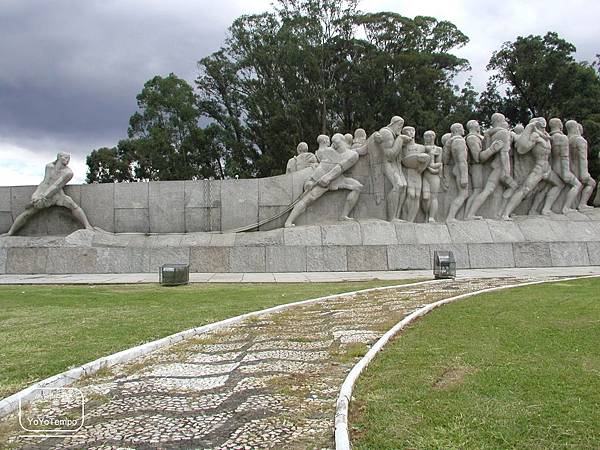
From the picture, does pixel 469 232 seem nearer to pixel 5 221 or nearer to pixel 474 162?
pixel 474 162

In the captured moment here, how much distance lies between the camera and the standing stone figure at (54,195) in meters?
15.4

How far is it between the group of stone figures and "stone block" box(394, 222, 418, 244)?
34 centimetres

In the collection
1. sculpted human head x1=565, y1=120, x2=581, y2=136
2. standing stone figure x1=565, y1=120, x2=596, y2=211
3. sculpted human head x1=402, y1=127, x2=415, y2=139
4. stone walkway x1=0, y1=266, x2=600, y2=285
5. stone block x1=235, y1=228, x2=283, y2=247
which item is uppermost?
sculpted human head x1=565, y1=120, x2=581, y2=136

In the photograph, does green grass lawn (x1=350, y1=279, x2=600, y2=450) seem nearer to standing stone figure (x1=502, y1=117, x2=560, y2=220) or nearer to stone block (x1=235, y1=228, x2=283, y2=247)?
stone block (x1=235, y1=228, x2=283, y2=247)

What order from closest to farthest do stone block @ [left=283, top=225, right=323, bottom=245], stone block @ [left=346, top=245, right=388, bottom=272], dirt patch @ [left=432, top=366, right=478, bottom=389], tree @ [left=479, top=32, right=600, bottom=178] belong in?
1. dirt patch @ [left=432, top=366, right=478, bottom=389]
2. stone block @ [left=346, top=245, right=388, bottom=272]
3. stone block @ [left=283, top=225, right=323, bottom=245]
4. tree @ [left=479, top=32, right=600, bottom=178]

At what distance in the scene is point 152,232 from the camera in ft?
52.0

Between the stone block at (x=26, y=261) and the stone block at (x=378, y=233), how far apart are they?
856 cm

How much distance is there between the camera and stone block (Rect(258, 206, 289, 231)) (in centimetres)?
1586

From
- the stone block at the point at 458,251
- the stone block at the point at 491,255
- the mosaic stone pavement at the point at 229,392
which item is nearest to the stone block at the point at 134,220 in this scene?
the stone block at the point at 458,251

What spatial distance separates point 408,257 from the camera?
47.6 feet

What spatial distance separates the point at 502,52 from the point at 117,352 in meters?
36.6

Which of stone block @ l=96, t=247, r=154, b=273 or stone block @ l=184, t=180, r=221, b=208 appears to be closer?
stone block @ l=96, t=247, r=154, b=273

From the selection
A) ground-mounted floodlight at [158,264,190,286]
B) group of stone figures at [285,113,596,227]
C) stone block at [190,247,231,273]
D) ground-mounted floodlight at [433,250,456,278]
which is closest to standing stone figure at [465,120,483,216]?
group of stone figures at [285,113,596,227]

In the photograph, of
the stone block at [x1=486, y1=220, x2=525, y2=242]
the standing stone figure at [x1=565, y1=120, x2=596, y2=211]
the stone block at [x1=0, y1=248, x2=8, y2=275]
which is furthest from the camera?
the standing stone figure at [x1=565, y1=120, x2=596, y2=211]
